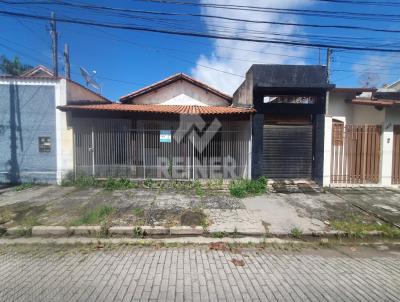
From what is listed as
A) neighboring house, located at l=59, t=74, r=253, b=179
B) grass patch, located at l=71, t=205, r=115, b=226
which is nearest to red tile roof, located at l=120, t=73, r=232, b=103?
neighboring house, located at l=59, t=74, r=253, b=179

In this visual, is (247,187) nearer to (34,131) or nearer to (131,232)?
(131,232)

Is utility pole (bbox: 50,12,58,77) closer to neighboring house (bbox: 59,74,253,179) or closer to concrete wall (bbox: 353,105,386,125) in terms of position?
neighboring house (bbox: 59,74,253,179)

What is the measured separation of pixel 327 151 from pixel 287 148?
145 centimetres

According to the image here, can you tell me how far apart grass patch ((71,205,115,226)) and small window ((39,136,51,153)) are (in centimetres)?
433

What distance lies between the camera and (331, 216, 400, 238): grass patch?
500cm

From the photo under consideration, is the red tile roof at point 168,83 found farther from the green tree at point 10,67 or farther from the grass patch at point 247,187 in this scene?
the green tree at point 10,67

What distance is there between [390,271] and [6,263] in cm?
583

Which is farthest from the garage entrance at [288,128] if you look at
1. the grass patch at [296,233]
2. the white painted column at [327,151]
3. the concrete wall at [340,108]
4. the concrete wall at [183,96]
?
the concrete wall at [183,96]

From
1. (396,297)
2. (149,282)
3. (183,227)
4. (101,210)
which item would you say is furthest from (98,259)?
(396,297)

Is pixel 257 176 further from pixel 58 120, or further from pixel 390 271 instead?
pixel 58 120

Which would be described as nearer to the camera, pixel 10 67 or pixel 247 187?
pixel 247 187

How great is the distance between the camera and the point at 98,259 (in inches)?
151

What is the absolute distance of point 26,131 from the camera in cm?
888

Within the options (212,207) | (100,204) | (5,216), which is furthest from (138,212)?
(5,216)
